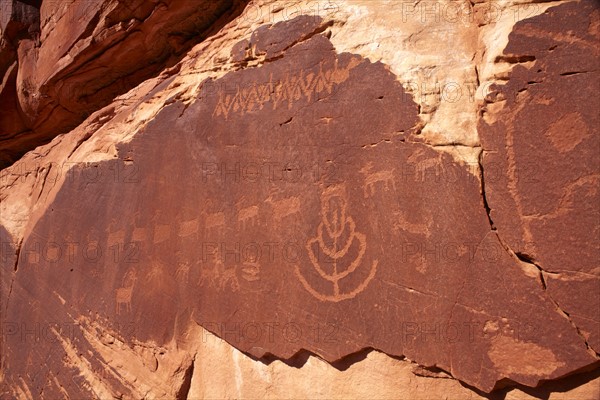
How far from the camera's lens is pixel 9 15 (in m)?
4.27

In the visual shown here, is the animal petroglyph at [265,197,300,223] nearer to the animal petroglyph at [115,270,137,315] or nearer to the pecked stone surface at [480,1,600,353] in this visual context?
the pecked stone surface at [480,1,600,353]

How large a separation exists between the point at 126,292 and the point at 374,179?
1542mm

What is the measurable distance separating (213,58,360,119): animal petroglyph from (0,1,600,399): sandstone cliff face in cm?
1

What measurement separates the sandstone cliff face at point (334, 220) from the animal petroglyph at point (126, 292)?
0.4 inches

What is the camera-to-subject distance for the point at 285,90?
231 centimetres

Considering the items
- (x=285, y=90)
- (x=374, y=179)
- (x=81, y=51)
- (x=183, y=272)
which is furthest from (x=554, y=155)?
(x=81, y=51)

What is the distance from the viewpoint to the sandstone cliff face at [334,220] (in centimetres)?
163

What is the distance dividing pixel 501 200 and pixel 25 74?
4.28 meters

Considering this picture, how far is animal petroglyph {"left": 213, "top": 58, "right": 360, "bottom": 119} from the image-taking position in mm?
2172

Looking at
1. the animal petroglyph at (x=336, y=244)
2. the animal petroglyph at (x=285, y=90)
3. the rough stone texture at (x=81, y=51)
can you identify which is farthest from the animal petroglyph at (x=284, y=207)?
the rough stone texture at (x=81, y=51)

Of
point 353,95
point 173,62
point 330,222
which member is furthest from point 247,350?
point 173,62

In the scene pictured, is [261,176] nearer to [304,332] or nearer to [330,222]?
[330,222]

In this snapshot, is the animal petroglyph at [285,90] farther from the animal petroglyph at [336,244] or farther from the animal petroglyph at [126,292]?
the animal petroglyph at [126,292]

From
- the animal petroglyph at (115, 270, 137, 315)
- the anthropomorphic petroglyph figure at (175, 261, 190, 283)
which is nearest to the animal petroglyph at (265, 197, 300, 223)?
the anthropomorphic petroglyph figure at (175, 261, 190, 283)
